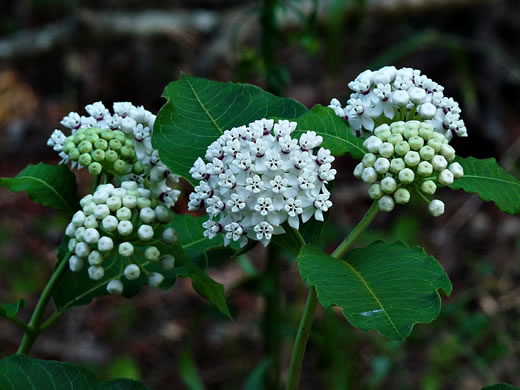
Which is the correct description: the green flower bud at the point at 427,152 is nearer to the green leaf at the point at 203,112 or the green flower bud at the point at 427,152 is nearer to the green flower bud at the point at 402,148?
the green flower bud at the point at 402,148

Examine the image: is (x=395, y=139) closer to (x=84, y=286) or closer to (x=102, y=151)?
(x=102, y=151)

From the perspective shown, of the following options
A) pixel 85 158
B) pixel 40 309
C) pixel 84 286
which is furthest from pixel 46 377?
pixel 85 158

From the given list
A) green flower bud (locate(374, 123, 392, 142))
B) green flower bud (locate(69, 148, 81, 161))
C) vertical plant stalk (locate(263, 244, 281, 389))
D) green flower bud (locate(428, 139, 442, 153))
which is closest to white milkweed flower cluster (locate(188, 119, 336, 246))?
green flower bud (locate(374, 123, 392, 142))

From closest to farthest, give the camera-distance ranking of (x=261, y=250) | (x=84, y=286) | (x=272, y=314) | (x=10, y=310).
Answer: (x=10, y=310) < (x=84, y=286) < (x=272, y=314) < (x=261, y=250)

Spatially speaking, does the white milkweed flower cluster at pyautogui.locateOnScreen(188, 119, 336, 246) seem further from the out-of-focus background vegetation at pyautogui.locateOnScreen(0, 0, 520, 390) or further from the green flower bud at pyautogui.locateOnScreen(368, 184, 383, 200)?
the out-of-focus background vegetation at pyautogui.locateOnScreen(0, 0, 520, 390)

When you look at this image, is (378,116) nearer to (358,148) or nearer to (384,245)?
(358,148)

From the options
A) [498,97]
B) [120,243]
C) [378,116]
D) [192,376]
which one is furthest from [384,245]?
[498,97]
